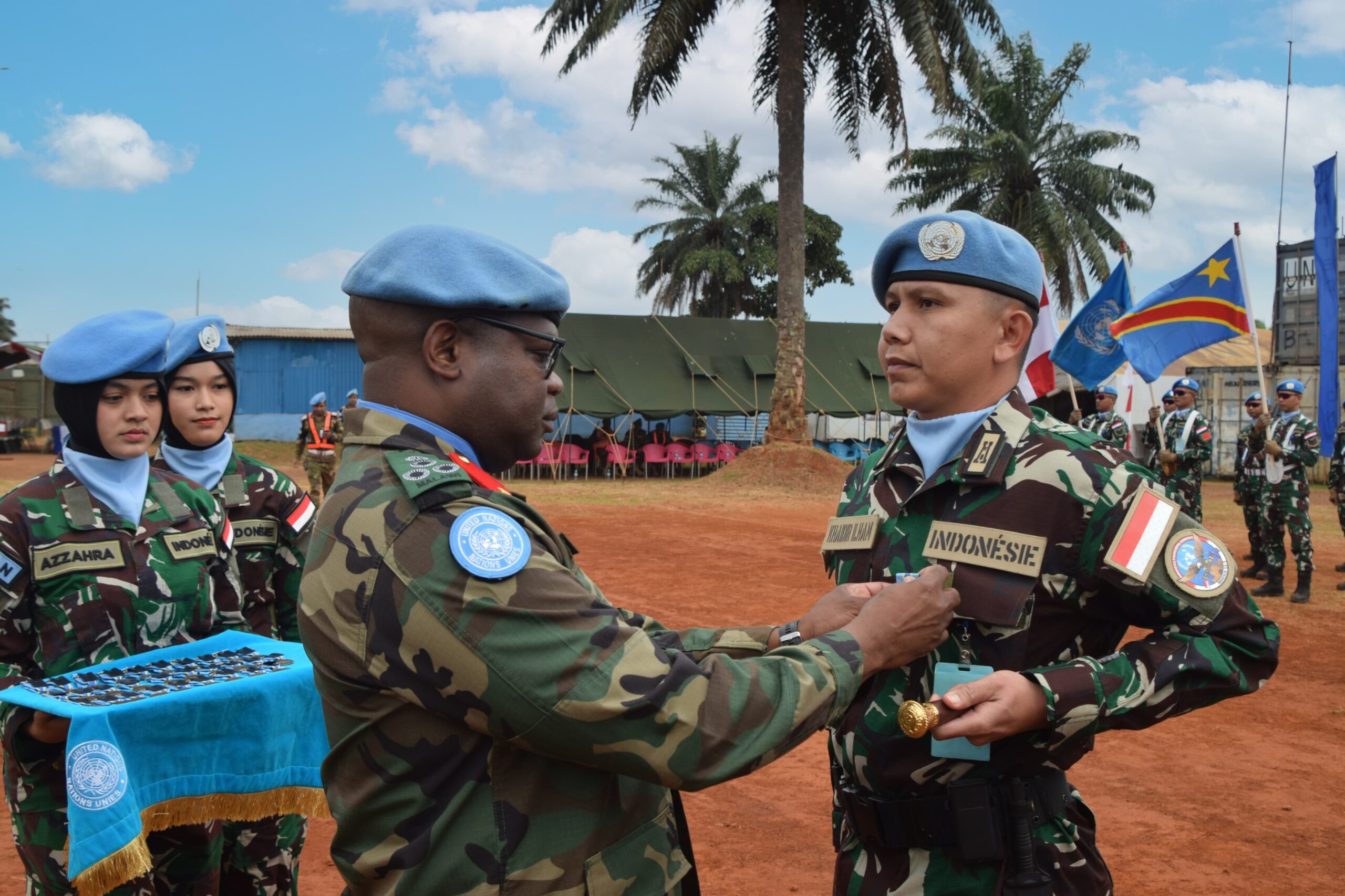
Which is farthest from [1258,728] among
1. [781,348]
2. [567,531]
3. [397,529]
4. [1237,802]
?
[781,348]

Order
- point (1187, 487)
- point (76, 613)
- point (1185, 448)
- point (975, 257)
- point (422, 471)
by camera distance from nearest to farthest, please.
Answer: point (422, 471) → point (975, 257) → point (76, 613) → point (1185, 448) → point (1187, 487)

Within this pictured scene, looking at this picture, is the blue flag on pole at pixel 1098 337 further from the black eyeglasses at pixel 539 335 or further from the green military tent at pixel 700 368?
the green military tent at pixel 700 368

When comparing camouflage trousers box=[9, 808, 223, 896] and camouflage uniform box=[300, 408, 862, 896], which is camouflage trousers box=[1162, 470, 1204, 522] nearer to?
camouflage trousers box=[9, 808, 223, 896]

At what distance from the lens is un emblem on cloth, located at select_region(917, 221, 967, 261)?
7.26 ft

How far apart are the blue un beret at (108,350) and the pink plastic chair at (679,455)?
22.3 metres

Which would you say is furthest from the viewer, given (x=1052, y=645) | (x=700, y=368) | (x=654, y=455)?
(x=700, y=368)

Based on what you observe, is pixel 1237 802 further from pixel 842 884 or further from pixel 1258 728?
pixel 842 884

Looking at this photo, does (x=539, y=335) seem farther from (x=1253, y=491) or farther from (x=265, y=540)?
(x=1253, y=491)

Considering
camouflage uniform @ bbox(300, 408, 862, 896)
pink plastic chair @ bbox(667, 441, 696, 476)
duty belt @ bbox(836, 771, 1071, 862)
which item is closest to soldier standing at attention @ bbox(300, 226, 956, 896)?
camouflage uniform @ bbox(300, 408, 862, 896)

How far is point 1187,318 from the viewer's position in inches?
433

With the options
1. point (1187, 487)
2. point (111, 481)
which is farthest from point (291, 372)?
point (111, 481)

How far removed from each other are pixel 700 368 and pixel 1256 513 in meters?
17.3

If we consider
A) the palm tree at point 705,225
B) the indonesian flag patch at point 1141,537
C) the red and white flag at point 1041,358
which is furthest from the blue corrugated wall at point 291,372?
the indonesian flag patch at point 1141,537

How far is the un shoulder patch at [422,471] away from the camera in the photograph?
1.53 m
